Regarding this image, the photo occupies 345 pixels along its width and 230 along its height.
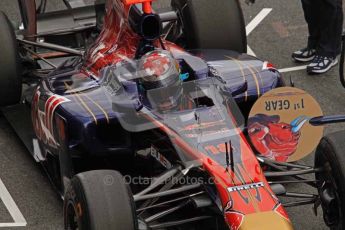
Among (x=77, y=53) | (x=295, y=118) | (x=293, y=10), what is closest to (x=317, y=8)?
(x=293, y=10)

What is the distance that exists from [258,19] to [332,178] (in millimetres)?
4040

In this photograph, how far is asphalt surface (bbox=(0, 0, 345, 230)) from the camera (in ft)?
19.1

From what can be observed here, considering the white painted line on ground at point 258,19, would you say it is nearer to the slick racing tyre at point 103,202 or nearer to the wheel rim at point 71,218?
the wheel rim at point 71,218

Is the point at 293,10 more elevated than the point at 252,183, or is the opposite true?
the point at 252,183

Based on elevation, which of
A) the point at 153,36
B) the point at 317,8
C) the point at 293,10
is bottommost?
the point at 293,10

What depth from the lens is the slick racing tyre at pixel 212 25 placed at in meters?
6.73

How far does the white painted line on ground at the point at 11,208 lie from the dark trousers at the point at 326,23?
112 inches

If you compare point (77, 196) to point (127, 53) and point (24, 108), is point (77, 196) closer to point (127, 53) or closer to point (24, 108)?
point (127, 53)

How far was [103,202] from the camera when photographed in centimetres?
468

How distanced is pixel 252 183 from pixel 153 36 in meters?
1.29

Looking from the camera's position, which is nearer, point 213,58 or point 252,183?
point 252,183

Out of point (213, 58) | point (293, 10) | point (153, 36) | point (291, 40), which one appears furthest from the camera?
point (293, 10)

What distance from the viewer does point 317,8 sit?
24.9 ft

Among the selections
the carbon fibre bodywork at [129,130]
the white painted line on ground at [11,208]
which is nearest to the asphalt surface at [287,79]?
the white painted line on ground at [11,208]
